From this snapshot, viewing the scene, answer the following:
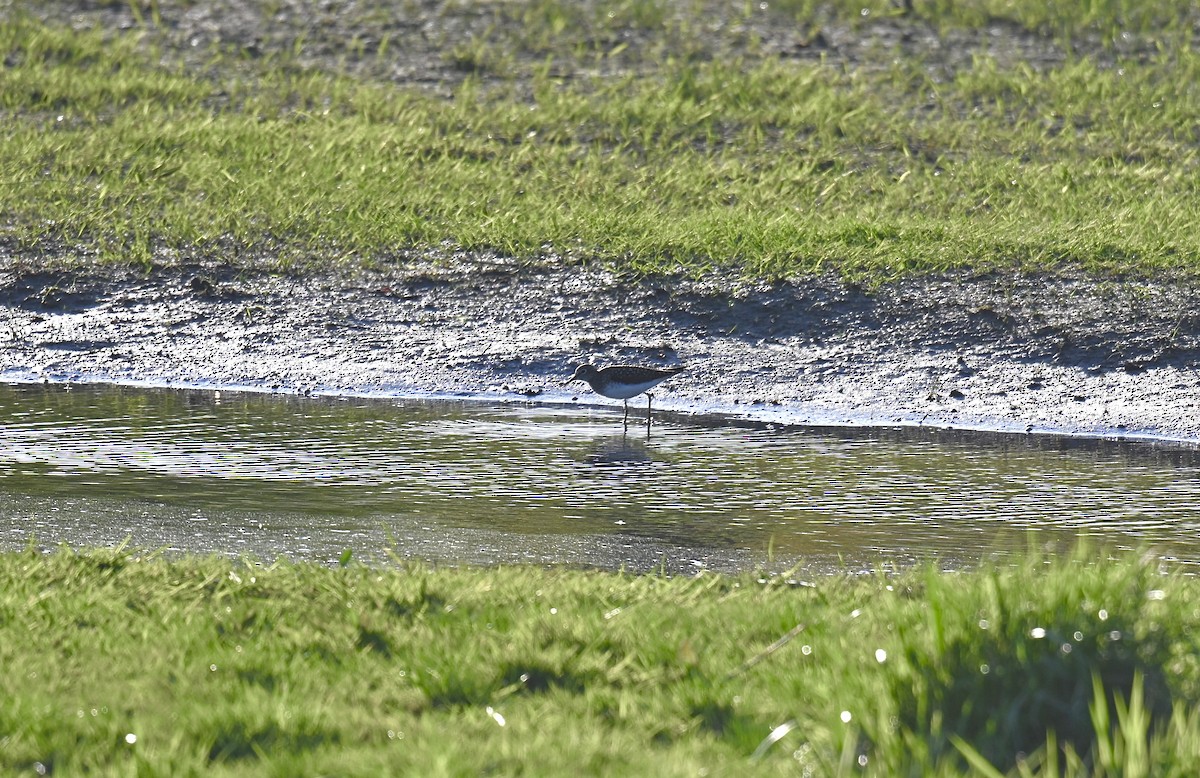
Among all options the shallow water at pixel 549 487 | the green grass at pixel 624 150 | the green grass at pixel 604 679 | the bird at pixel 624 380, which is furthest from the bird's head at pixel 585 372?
the green grass at pixel 604 679

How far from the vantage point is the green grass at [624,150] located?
40.4 feet

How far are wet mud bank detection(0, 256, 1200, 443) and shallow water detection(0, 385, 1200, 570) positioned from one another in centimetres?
60

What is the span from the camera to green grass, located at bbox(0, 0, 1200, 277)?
40.4ft

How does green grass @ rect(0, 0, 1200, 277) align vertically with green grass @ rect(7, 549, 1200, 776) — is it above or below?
above

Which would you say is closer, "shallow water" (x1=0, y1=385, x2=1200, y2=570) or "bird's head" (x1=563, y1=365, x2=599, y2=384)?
"shallow water" (x1=0, y1=385, x2=1200, y2=570)

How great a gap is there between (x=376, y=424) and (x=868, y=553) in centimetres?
375

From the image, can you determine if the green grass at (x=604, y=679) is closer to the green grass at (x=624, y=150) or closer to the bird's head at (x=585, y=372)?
the bird's head at (x=585, y=372)

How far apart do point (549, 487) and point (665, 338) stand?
3348 mm

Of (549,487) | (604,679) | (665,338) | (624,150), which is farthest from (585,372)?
(624,150)

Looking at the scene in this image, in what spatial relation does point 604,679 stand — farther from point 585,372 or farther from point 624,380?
point 585,372

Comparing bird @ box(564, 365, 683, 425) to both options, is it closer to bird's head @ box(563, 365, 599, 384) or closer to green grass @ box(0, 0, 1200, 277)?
bird's head @ box(563, 365, 599, 384)

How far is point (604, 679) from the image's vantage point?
4059mm

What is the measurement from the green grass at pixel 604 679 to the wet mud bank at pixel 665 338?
512 cm

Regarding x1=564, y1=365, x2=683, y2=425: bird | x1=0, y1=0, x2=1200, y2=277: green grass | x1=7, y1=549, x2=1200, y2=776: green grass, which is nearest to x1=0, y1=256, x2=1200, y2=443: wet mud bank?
x1=0, y1=0, x2=1200, y2=277: green grass
